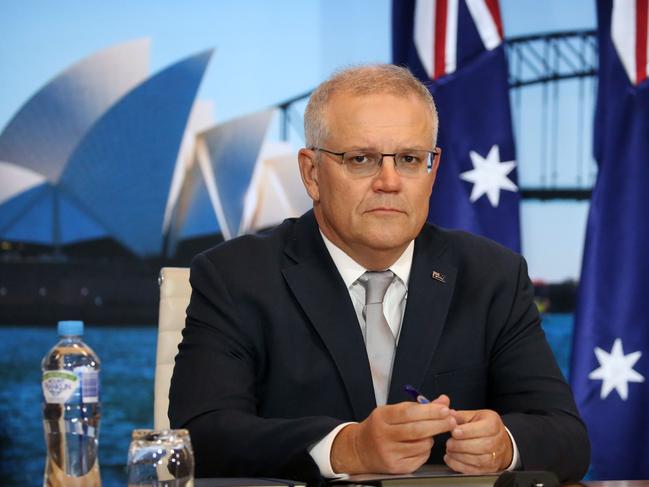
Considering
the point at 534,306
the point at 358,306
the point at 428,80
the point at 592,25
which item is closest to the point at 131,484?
the point at 358,306

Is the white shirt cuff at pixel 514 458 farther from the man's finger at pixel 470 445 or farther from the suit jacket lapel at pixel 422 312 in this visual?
the suit jacket lapel at pixel 422 312

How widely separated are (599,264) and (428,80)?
102 cm

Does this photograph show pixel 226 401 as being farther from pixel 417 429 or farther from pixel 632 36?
pixel 632 36

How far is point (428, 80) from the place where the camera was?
12.8ft

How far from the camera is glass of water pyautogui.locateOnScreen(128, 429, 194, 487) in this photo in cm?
132

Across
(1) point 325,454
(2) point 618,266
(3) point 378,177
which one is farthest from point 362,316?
(2) point 618,266

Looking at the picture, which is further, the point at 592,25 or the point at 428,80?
the point at 592,25

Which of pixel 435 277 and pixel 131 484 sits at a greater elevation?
pixel 435 277

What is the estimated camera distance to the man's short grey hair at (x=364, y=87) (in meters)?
2.05

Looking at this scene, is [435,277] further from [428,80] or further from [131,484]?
[428,80]

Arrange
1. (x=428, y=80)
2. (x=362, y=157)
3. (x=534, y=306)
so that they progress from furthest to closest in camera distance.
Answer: (x=428, y=80) → (x=534, y=306) → (x=362, y=157)

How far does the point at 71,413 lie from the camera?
74.5 inches

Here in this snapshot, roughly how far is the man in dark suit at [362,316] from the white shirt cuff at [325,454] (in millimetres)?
176

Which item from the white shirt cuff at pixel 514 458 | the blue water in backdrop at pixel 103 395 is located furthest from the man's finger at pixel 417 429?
the blue water in backdrop at pixel 103 395
